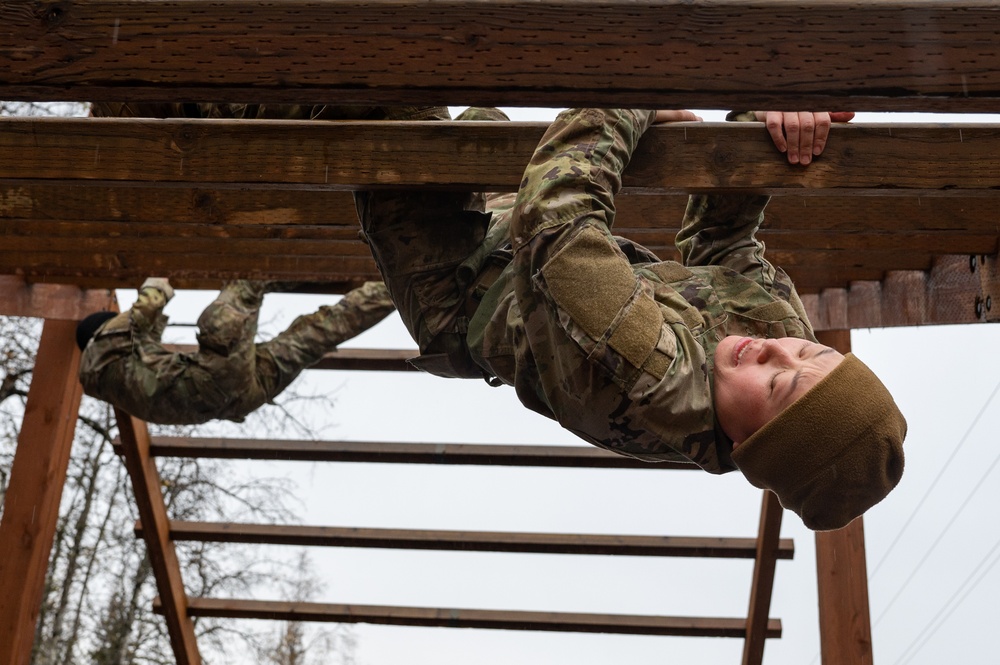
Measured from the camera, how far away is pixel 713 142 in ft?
8.40

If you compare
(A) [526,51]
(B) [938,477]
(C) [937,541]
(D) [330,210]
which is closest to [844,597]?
(D) [330,210]

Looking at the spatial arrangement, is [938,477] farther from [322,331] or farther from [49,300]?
[49,300]

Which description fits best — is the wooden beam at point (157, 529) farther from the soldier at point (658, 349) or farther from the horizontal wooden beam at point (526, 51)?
the horizontal wooden beam at point (526, 51)

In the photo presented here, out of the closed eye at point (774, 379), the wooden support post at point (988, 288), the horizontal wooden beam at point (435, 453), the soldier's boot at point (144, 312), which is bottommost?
the closed eye at point (774, 379)

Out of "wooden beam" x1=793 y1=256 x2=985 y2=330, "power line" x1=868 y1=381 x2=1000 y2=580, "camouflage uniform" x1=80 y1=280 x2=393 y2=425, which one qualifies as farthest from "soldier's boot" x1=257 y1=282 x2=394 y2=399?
"power line" x1=868 y1=381 x2=1000 y2=580

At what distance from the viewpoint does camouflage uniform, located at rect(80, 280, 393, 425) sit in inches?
189

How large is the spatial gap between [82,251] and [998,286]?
3.58 m

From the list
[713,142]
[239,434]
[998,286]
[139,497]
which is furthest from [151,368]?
[239,434]

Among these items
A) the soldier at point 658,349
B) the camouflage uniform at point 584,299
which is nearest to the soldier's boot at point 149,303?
the camouflage uniform at point 584,299

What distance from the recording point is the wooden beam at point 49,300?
16.7ft

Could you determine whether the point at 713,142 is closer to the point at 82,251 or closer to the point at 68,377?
the point at 82,251

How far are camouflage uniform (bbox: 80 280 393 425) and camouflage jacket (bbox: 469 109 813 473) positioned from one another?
100 inches

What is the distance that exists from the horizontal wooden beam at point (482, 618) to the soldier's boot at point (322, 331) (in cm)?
132

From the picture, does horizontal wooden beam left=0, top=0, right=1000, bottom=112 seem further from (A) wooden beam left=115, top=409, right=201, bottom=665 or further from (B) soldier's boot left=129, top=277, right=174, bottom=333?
(A) wooden beam left=115, top=409, right=201, bottom=665
